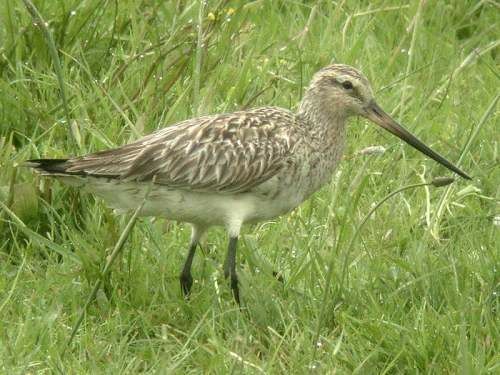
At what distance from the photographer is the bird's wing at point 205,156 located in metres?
6.52

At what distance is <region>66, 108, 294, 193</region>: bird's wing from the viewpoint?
21.4 ft

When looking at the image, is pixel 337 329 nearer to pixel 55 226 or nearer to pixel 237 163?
pixel 237 163

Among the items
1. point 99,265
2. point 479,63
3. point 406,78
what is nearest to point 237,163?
point 99,265

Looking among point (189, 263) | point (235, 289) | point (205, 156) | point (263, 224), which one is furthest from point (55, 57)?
point (263, 224)

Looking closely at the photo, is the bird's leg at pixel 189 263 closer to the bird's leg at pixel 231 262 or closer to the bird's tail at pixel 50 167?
the bird's leg at pixel 231 262

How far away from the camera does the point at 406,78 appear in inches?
340

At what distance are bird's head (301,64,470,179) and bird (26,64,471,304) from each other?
1 cm

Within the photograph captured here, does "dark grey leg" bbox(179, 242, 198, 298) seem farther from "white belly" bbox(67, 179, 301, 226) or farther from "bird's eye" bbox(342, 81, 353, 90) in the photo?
"bird's eye" bbox(342, 81, 353, 90)

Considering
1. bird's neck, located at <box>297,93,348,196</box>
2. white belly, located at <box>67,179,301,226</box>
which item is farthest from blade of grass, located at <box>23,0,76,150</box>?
bird's neck, located at <box>297,93,348,196</box>

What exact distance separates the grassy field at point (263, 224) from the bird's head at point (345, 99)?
0.93ft

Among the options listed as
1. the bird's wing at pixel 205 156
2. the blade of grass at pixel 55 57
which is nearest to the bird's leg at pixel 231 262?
the bird's wing at pixel 205 156

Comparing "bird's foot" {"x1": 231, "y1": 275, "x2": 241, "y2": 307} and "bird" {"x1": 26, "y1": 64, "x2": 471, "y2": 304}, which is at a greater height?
"bird" {"x1": 26, "y1": 64, "x2": 471, "y2": 304}

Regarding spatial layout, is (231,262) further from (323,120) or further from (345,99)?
(345,99)

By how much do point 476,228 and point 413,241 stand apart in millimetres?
368
